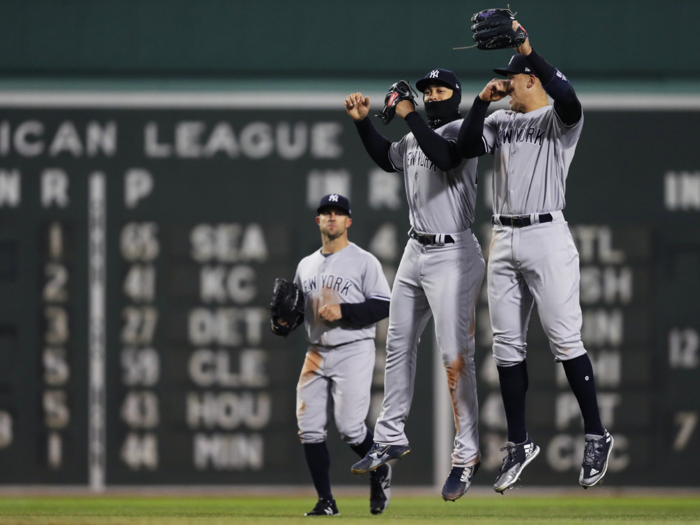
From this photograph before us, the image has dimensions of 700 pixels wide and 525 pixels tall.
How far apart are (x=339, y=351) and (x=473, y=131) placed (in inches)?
62.8

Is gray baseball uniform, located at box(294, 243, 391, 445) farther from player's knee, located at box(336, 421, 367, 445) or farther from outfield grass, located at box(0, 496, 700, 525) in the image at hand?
outfield grass, located at box(0, 496, 700, 525)

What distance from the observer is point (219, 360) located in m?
6.54

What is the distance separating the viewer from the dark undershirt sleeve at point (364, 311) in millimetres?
4848

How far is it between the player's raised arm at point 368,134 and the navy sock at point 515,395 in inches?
40.7

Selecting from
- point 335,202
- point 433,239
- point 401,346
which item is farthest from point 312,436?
point 433,239

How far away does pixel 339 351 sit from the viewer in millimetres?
4961

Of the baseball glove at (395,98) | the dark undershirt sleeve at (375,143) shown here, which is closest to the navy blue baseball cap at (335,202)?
the dark undershirt sleeve at (375,143)

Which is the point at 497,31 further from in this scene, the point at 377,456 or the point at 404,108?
the point at 377,456

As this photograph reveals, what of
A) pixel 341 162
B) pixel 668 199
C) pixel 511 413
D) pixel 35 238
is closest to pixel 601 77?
pixel 668 199

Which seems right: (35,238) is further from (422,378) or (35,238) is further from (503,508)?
(503,508)

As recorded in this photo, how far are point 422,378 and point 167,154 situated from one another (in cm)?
231

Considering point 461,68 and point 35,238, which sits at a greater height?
point 461,68

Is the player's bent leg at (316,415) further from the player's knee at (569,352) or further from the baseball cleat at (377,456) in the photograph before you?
the player's knee at (569,352)

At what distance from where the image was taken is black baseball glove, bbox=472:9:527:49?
149 inches
